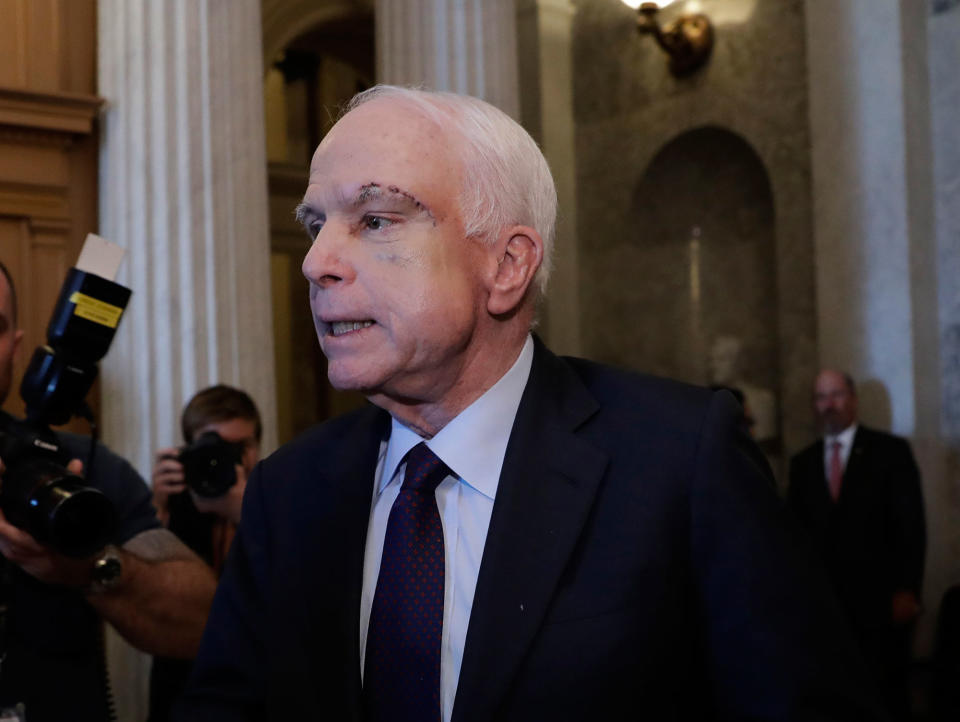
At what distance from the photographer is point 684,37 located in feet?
23.6

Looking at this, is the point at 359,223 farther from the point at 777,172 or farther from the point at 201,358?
the point at 777,172

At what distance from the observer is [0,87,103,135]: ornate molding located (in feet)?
14.6

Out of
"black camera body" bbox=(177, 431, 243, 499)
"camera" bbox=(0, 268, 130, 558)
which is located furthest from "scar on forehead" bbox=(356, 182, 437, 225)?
"black camera body" bbox=(177, 431, 243, 499)

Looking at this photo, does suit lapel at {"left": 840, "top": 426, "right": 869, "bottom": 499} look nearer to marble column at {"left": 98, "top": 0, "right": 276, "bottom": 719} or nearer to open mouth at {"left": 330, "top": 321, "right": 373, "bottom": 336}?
marble column at {"left": 98, "top": 0, "right": 276, "bottom": 719}

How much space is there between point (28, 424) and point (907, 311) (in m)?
4.90

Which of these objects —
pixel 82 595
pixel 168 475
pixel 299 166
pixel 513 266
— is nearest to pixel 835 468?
pixel 168 475

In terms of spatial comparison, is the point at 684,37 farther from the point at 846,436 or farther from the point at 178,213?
the point at 178,213

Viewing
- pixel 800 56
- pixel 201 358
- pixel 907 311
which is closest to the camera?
pixel 201 358

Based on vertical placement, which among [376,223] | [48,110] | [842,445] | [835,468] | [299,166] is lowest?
[835,468]

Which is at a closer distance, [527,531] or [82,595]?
[527,531]

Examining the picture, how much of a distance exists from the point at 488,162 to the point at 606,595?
24.4 inches

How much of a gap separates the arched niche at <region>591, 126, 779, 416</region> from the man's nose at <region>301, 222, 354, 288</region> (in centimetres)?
606

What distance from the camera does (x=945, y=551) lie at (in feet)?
19.3

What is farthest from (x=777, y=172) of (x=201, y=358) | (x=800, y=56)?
(x=201, y=358)
